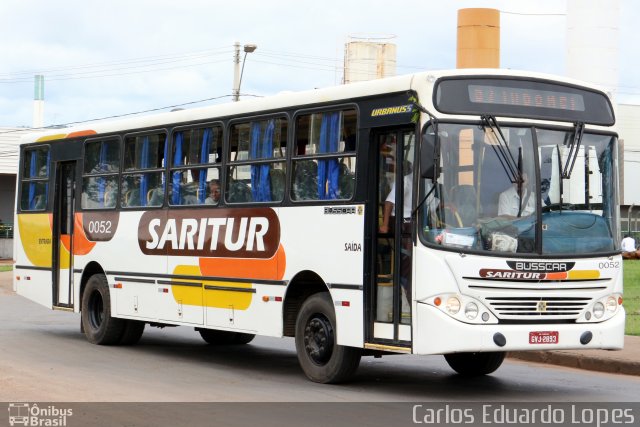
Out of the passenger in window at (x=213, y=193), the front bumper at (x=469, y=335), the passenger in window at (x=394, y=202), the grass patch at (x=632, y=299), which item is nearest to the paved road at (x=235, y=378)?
the front bumper at (x=469, y=335)

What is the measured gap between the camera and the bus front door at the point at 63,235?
19031 mm

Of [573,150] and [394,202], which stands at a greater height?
[573,150]

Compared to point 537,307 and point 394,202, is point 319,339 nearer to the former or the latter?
point 394,202

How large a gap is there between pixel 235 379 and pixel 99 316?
5.12 meters

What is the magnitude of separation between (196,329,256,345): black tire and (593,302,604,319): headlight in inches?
293

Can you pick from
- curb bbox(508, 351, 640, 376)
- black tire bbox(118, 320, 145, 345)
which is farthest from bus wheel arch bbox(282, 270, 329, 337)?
black tire bbox(118, 320, 145, 345)

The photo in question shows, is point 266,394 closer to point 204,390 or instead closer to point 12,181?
point 204,390

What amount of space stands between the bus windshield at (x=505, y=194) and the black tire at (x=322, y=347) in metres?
1.85

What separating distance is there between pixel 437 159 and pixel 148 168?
6432mm

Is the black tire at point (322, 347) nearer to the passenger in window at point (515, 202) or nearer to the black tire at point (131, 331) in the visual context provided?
the passenger in window at point (515, 202)

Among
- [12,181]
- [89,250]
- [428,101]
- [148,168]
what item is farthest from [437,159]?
[12,181]

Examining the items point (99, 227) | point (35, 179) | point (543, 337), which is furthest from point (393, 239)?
point (35, 179)

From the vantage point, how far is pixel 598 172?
12.5m

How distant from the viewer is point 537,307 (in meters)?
11.8
